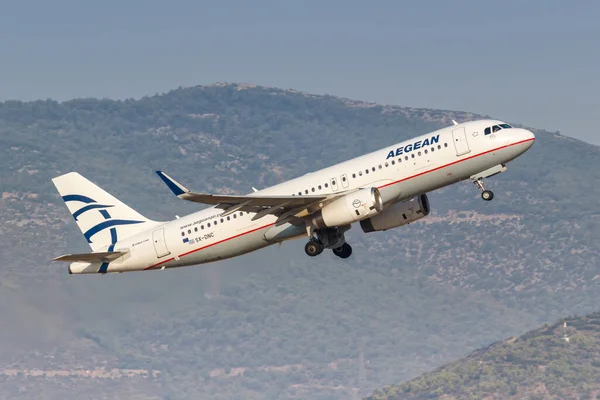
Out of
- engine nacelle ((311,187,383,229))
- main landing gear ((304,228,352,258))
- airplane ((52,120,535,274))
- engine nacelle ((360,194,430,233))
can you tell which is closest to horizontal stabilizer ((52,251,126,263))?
airplane ((52,120,535,274))

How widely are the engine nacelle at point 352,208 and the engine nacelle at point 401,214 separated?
4.77 m

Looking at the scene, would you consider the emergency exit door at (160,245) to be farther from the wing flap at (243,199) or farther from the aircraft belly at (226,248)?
the wing flap at (243,199)

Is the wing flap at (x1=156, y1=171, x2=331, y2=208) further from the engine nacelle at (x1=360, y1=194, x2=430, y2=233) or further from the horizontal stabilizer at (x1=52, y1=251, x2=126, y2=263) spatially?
the horizontal stabilizer at (x1=52, y1=251, x2=126, y2=263)

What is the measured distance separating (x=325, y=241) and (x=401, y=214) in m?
5.18

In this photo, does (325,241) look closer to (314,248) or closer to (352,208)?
(314,248)

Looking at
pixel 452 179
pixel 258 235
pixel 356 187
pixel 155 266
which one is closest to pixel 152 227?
pixel 155 266

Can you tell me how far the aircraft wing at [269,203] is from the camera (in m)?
72.0

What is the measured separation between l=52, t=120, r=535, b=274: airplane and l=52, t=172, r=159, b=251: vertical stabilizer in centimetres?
109

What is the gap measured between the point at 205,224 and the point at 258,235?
362 centimetres

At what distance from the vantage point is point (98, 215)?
85.7 metres

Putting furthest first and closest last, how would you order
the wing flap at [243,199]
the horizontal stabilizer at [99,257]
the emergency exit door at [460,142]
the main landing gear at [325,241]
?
the horizontal stabilizer at [99,257], the main landing gear at [325,241], the emergency exit door at [460,142], the wing flap at [243,199]

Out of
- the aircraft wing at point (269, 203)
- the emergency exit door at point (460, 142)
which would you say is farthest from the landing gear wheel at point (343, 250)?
the emergency exit door at point (460, 142)

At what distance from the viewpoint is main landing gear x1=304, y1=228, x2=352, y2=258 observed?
257 ft

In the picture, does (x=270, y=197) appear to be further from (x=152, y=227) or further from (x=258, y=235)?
(x=152, y=227)
